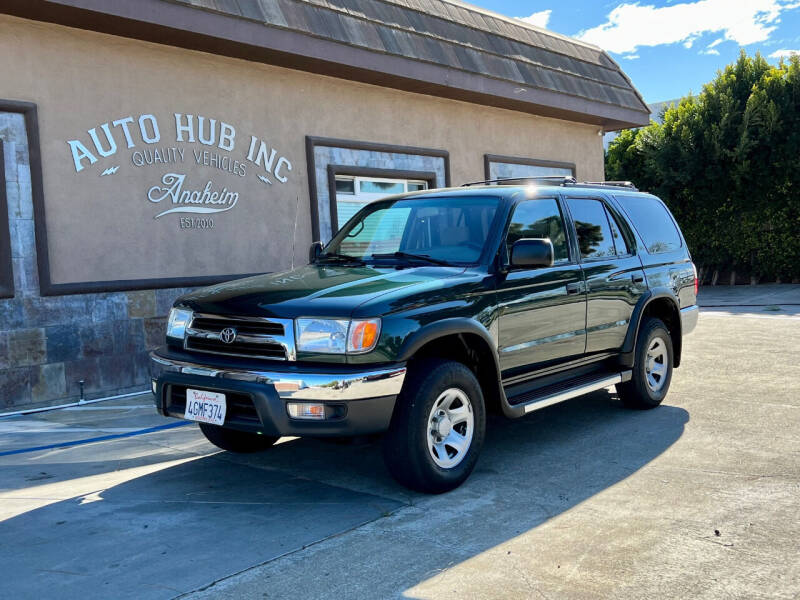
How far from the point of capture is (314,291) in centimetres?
479

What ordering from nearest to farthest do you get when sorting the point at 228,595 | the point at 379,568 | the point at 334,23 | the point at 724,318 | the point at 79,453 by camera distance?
the point at 228,595, the point at 379,568, the point at 79,453, the point at 334,23, the point at 724,318

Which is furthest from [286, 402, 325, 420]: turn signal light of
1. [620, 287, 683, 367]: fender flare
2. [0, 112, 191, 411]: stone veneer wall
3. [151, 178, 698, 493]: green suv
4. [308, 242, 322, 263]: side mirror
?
[0, 112, 191, 411]: stone veneer wall

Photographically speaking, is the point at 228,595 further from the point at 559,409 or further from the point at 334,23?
the point at 334,23

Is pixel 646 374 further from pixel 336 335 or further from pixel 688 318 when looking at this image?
pixel 336 335

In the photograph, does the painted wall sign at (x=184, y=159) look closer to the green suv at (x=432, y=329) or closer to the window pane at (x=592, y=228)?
the green suv at (x=432, y=329)

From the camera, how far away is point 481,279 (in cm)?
521

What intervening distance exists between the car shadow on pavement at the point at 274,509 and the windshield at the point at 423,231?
145cm

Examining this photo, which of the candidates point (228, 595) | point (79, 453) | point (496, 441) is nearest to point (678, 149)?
point (496, 441)

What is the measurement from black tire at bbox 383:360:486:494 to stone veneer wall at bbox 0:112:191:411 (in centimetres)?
494

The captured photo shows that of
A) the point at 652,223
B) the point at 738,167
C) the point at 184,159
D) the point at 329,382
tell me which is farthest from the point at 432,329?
the point at 738,167

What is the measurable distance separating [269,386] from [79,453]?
2406 millimetres

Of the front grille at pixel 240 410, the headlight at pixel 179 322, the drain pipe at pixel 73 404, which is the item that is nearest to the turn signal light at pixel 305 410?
the front grille at pixel 240 410

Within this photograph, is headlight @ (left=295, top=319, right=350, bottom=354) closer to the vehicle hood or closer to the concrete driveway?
the vehicle hood

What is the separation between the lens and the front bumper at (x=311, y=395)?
4391mm
